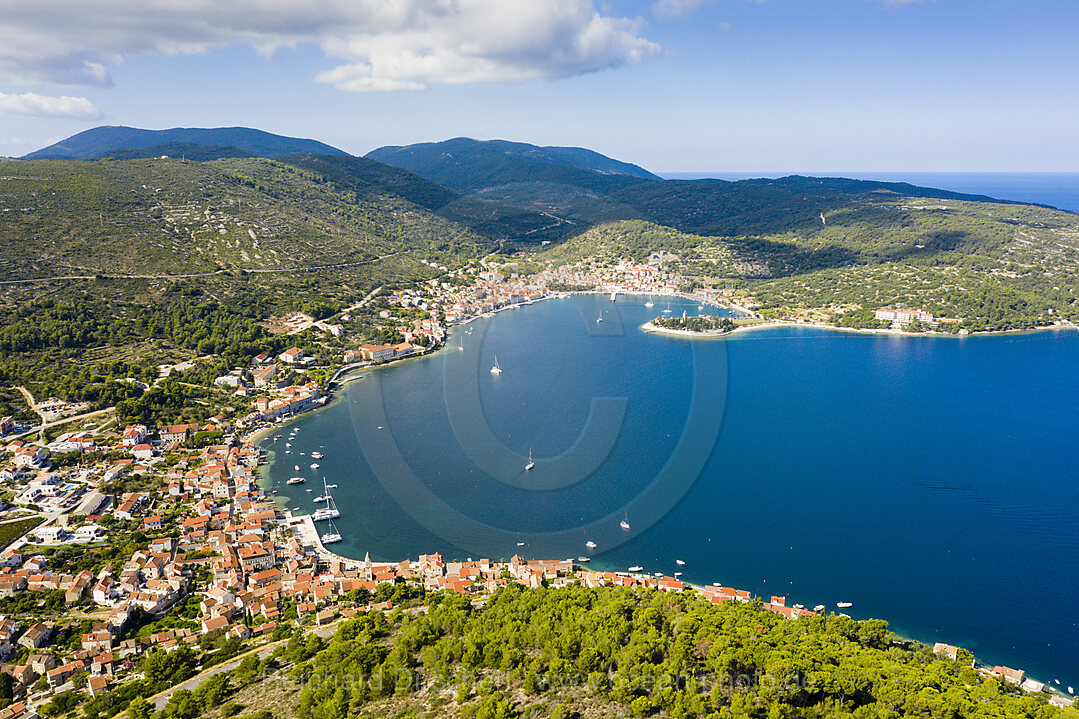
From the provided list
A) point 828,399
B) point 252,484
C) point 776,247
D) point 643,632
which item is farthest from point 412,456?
point 776,247

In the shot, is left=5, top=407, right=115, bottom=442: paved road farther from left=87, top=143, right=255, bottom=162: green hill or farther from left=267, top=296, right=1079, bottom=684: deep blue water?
left=87, top=143, right=255, bottom=162: green hill

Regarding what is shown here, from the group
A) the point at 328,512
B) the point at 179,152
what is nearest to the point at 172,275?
the point at 328,512

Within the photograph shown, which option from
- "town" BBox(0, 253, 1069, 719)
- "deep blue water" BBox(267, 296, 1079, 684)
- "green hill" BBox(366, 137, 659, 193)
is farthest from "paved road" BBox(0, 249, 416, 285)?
"green hill" BBox(366, 137, 659, 193)

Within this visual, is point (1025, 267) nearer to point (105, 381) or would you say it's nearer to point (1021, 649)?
point (1021, 649)

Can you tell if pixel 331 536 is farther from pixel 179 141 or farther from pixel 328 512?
pixel 179 141

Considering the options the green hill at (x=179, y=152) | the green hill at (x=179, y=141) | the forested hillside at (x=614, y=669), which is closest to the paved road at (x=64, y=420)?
the forested hillside at (x=614, y=669)
